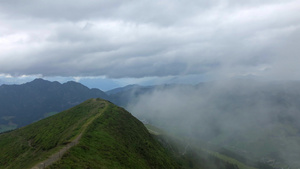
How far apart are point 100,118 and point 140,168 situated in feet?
203

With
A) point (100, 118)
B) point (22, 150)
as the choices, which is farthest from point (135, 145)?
point (22, 150)

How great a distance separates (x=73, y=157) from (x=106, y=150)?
24.2 m

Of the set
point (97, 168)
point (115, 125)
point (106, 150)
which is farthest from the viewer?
point (115, 125)

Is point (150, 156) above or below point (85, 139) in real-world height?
below

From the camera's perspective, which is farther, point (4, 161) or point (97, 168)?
point (4, 161)

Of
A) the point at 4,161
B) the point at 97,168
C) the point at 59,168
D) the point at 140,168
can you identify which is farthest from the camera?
the point at 4,161

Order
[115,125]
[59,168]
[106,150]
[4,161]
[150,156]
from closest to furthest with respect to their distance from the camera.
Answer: [59,168], [106,150], [4,161], [150,156], [115,125]

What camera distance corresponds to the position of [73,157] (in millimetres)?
65688

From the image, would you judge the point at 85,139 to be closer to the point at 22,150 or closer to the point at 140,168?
the point at 140,168

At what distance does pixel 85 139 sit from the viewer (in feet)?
305

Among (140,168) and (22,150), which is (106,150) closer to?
(140,168)

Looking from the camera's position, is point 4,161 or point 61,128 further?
point 61,128

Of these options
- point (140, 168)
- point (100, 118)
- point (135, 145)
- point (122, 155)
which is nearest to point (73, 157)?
point (122, 155)

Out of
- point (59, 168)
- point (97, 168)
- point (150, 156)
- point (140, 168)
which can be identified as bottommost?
point (150, 156)
